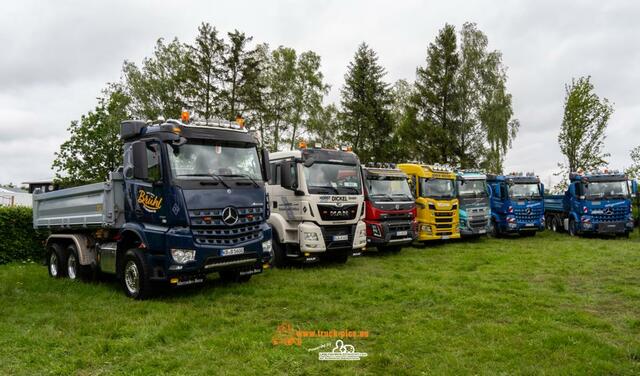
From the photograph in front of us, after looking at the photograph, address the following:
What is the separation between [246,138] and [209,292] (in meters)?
2.93

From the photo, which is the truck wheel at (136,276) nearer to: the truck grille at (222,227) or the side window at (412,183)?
the truck grille at (222,227)

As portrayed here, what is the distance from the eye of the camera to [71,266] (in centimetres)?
1007

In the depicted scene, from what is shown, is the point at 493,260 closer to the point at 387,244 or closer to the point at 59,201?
the point at 387,244

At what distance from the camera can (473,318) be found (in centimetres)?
646

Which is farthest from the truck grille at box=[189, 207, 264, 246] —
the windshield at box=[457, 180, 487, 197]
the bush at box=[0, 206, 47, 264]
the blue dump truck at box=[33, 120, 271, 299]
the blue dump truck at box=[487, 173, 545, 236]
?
the blue dump truck at box=[487, 173, 545, 236]

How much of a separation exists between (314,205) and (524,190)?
12.2 m

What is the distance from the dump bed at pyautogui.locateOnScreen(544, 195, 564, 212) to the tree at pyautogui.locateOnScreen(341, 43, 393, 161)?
12505 millimetres

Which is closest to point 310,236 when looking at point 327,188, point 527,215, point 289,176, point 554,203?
point 327,188

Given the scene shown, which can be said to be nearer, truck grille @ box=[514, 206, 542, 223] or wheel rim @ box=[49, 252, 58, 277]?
wheel rim @ box=[49, 252, 58, 277]

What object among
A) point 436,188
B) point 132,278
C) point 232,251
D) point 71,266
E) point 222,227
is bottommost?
point 132,278

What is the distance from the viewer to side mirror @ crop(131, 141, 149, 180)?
7484mm

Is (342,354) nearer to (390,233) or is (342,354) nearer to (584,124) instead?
(390,233)

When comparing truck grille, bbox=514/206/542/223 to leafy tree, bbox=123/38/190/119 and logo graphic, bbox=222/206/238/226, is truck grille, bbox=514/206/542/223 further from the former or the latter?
leafy tree, bbox=123/38/190/119

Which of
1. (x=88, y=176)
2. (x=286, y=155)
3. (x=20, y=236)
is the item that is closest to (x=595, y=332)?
(x=286, y=155)
